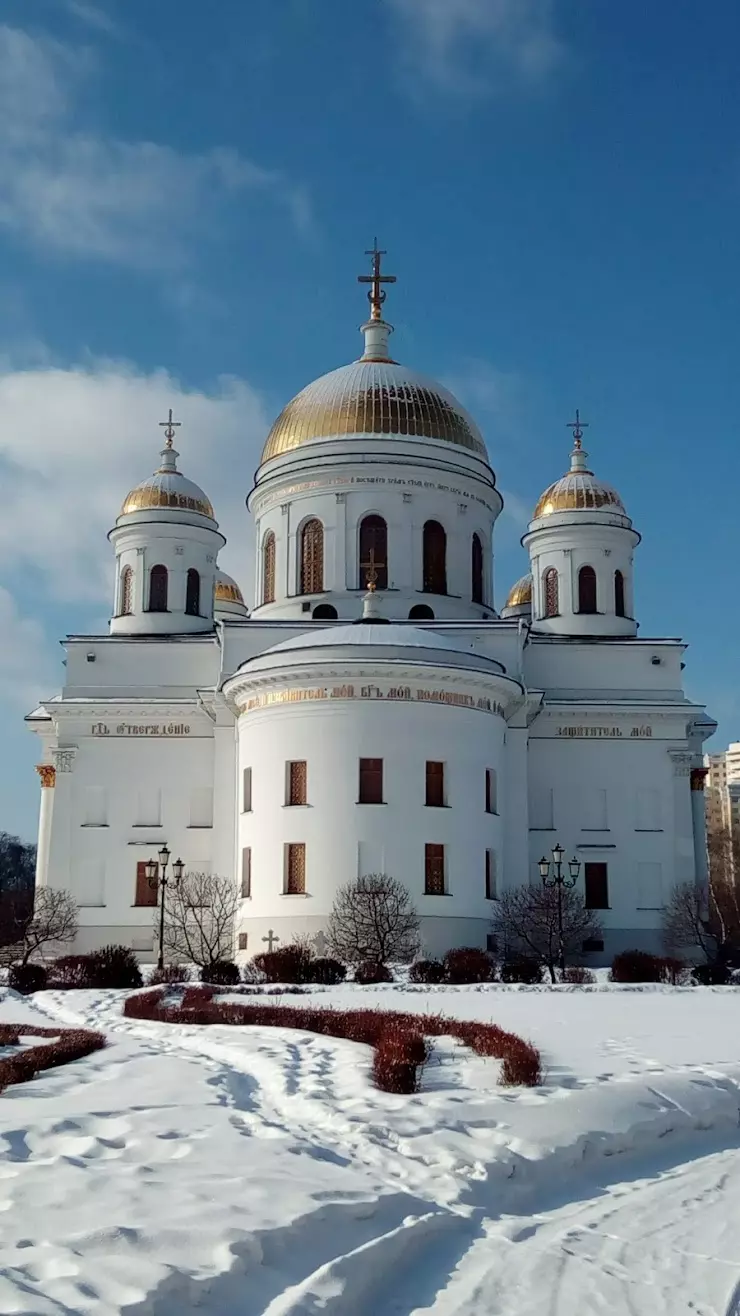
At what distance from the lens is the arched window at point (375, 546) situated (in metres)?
38.6

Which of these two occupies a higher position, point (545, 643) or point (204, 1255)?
point (545, 643)

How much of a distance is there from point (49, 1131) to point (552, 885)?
21.9 m

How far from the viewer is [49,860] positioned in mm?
37438

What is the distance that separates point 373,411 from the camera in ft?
130

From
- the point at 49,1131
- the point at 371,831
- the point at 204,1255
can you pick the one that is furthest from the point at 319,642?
the point at 204,1255

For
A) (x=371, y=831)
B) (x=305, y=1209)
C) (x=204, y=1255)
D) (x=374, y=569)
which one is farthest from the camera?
(x=374, y=569)

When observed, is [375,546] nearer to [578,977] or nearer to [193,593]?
[193,593]

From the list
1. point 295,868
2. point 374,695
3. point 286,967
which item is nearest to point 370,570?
point 374,695

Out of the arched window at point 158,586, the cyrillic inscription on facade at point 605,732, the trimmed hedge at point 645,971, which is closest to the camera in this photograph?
the trimmed hedge at point 645,971

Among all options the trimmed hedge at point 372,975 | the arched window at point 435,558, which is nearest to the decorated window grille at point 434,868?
the trimmed hedge at point 372,975

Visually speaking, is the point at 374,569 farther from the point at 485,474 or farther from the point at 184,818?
the point at 184,818

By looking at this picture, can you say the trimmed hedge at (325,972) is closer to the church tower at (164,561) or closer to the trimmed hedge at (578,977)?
the trimmed hedge at (578,977)

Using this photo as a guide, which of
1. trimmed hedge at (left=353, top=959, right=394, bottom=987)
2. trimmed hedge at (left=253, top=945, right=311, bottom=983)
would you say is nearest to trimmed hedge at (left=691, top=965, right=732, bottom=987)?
trimmed hedge at (left=353, top=959, right=394, bottom=987)

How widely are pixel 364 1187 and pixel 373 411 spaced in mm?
32931
